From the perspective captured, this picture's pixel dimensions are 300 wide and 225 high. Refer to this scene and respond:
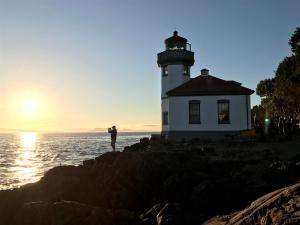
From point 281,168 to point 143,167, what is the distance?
6.70 meters

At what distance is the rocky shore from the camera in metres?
10.5

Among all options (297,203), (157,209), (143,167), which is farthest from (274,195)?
(143,167)

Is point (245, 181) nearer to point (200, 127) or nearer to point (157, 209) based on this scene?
point (157, 209)

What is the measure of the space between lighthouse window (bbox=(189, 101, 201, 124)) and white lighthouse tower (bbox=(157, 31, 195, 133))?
2819mm

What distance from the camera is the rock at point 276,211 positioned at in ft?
22.2

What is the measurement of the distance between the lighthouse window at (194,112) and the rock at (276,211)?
23396 mm

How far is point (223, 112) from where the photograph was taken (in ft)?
102

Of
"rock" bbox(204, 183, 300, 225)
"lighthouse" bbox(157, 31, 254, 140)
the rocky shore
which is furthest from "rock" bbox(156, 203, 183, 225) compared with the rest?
"lighthouse" bbox(157, 31, 254, 140)

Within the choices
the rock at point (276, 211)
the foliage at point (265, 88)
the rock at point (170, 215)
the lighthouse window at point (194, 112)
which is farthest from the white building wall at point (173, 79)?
the rock at point (276, 211)

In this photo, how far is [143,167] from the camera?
18.8m

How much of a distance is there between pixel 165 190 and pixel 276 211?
370 inches

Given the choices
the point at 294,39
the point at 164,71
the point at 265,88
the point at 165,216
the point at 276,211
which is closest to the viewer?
the point at 276,211

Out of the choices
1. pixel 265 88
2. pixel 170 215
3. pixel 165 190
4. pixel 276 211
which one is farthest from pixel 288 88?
pixel 276 211

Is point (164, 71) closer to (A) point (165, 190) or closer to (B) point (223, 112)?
(B) point (223, 112)
